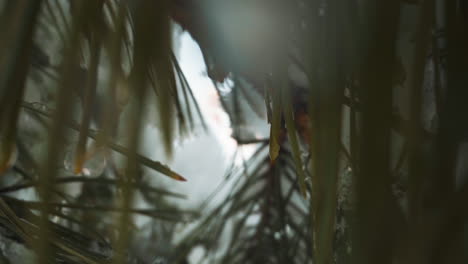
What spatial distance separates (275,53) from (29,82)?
17.2 inches

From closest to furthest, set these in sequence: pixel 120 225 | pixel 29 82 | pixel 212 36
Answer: pixel 120 225 < pixel 212 36 < pixel 29 82

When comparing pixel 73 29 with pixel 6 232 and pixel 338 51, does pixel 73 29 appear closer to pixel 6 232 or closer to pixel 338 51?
pixel 338 51

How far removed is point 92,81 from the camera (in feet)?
0.61

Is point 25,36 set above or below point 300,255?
above

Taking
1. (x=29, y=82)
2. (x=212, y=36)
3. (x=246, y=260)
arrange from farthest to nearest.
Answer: (x=246, y=260) → (x=29, y=82) → (x=212, y=36)

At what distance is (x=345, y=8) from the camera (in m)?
0.18

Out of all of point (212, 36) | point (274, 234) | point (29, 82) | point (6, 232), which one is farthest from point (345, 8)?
point (274, 234)

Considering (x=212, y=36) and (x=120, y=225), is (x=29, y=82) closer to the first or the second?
(x=212, y=36)

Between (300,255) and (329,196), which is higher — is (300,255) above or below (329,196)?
below

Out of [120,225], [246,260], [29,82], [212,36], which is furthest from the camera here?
[246,260]

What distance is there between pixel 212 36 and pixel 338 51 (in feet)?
0.55

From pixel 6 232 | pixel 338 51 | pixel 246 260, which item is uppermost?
pixel 338 51

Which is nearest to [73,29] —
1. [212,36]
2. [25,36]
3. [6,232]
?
[25,36]

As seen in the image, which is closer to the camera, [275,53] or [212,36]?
[275,53]
